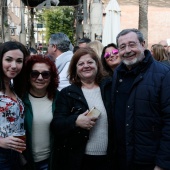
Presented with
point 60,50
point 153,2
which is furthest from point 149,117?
point 153,2

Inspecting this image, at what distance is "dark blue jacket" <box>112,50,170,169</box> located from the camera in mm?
2803

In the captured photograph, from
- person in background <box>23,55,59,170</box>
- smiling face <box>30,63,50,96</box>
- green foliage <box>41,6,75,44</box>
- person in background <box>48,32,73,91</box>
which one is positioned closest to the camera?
person in background <box>23,55,59,170</box>

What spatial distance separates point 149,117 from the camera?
285 centimetres

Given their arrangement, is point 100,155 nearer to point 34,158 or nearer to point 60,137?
point 60,137

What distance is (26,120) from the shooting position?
124 inches

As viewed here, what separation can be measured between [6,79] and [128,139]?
1315mm

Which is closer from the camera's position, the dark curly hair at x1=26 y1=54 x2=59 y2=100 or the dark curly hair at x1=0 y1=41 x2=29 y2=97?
the dark curly hair at x1=0 y1=41 x2=29 y2=97

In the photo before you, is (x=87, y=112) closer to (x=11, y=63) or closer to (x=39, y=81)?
(x=39, y=81)

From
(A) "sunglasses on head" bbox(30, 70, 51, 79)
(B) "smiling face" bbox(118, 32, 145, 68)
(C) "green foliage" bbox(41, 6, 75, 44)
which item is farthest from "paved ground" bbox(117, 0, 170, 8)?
(B) "smiling face" bbox(118, 32, 145, 68)

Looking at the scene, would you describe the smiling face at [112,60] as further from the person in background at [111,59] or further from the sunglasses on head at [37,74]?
the sunglasses on head at [37,74]

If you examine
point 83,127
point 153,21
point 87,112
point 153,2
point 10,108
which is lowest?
point 83,127

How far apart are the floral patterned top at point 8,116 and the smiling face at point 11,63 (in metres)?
0.21

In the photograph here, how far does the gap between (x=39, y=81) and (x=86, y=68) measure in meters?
0.54

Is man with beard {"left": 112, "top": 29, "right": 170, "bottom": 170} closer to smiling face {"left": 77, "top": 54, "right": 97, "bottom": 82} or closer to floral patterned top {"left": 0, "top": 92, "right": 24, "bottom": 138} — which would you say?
smiling face {"left": 77, "top": 54, "right": 97, "bottom": 82}
